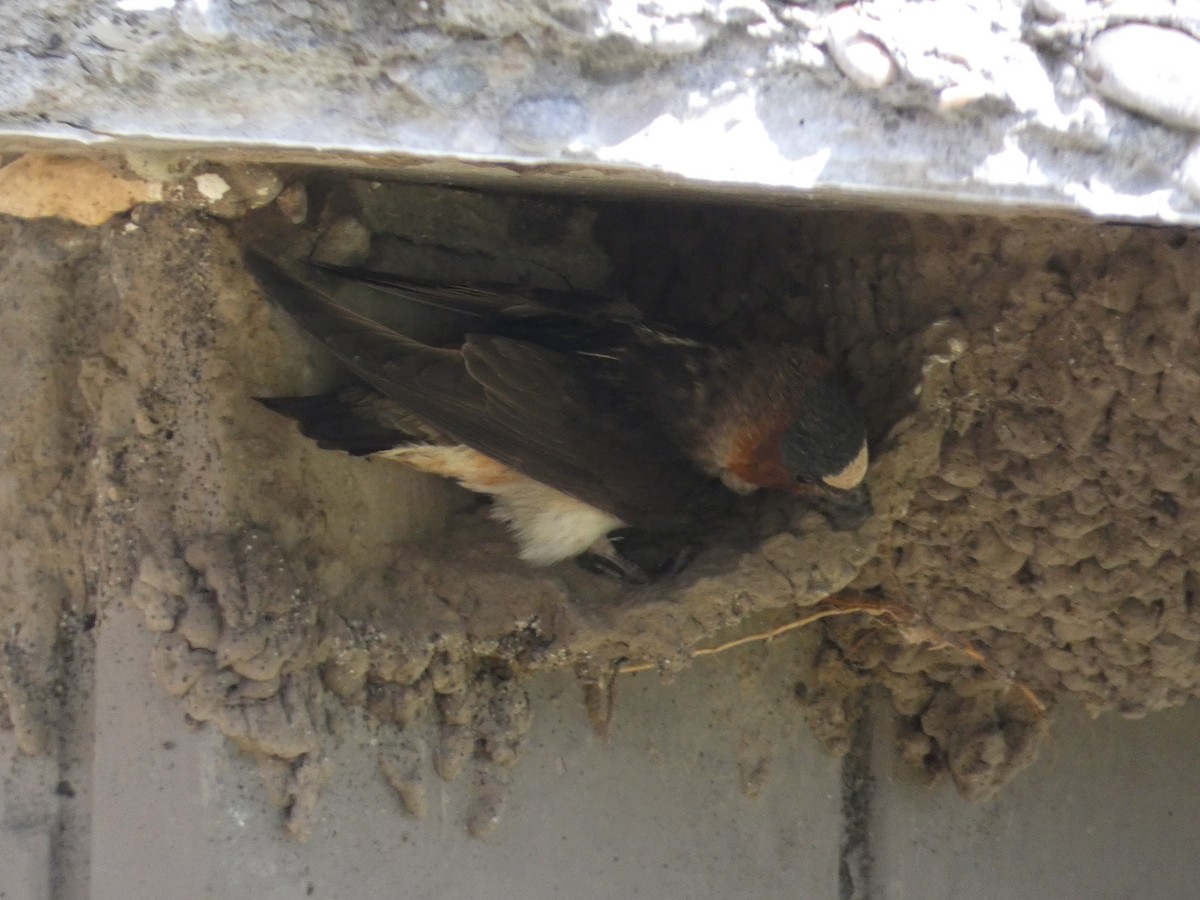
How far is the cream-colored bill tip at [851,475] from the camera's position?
2.61m

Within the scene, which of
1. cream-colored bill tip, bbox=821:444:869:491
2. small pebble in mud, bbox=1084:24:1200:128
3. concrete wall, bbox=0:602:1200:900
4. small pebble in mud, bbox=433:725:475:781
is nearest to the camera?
small pebble in mud, bbox=1084:24:1200:128

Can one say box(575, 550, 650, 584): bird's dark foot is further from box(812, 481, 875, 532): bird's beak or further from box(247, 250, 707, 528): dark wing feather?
box(812, 481, 875, 532): bird's beak

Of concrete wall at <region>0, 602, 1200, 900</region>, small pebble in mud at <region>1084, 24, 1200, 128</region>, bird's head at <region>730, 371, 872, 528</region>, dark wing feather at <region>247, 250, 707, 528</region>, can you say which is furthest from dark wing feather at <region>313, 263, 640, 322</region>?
small pebble in mud at <region>1084, 24, 1200, 128</region>

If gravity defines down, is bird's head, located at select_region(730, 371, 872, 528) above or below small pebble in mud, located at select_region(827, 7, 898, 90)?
below

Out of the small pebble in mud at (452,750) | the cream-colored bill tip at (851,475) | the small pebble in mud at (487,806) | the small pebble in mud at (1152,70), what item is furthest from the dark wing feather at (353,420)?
the small pebble in mud at (1152,70)

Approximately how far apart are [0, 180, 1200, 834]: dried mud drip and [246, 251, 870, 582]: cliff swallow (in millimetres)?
79

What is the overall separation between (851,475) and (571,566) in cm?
58

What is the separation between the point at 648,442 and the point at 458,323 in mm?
455

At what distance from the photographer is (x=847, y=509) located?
8.90 ft

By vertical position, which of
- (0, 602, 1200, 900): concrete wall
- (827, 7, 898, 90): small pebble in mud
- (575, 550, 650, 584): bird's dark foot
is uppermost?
(827, 7, 898, 90): small pebble in mud

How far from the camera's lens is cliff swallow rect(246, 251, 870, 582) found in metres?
2.46

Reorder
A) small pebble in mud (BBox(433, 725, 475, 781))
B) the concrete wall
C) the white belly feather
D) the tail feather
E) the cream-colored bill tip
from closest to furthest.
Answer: the concrete wall
the tail feather
small pebble in mud (BBox(433, 725, 475, 781))
the cream-colored bill tip
the white belly feather

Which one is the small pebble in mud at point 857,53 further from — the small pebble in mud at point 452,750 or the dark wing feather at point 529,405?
the small pebble in mud at point 452,750

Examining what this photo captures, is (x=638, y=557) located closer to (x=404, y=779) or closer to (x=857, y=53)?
(x=404, y=779)
